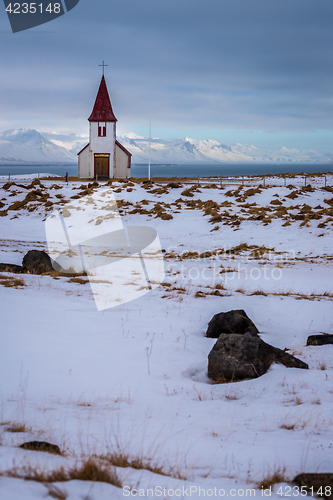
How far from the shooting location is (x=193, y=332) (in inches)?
316

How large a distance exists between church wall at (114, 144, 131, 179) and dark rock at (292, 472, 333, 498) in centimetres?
4245

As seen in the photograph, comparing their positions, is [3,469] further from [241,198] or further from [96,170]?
[96,170]

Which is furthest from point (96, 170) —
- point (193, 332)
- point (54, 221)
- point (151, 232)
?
point (193, 332)

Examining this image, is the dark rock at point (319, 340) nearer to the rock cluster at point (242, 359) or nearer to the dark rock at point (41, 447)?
the rock cluster at point (242, 359)

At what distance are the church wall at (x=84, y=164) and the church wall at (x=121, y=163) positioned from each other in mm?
3099

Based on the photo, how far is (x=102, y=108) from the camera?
4278cm

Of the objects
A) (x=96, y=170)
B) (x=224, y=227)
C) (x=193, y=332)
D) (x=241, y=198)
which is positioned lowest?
(x=193, y=332)

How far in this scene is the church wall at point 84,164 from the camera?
4450 cm

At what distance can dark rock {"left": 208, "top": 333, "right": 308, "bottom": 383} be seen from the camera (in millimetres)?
5941

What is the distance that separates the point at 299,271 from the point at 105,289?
A: 25.1ft

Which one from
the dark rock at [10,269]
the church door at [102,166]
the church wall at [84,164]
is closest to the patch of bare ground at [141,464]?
the dark rock at [10,269]

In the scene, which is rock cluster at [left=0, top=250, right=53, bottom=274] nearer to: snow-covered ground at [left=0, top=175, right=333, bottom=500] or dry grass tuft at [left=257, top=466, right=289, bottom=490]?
snow-covered ground at [left=0, top=175, right=333, bottom=500]

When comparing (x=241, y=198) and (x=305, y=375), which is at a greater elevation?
(x=241, y=198)

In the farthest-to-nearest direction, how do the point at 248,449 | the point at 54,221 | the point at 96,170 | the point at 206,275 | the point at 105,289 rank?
the point at 96,170
the point at 54,221
the point at 206,275
the point at 105,289
the point at 248,449
